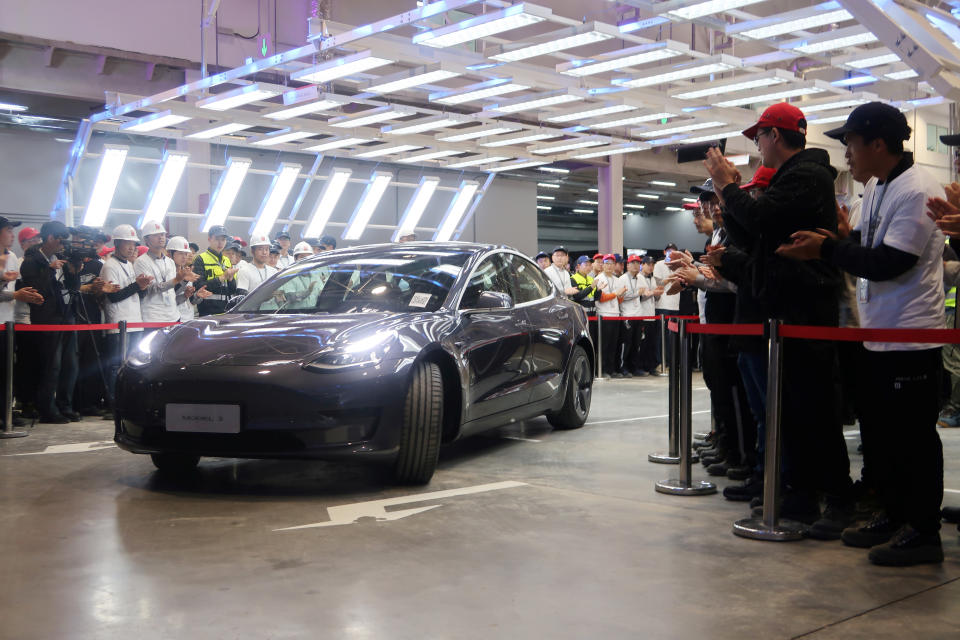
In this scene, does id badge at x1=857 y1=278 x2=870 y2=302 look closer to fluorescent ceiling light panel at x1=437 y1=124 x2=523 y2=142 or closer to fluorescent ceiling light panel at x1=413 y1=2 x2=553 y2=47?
fluorescent ceiling light panel at x1=413 y1=2 x2=553 y2=47

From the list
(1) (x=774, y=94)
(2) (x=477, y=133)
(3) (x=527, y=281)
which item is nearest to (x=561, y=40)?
(1) (x=774, y=94)

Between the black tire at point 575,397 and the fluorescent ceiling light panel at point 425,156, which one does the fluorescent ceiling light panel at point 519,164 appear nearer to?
the fluorescent ceiling light panel at point 425,156

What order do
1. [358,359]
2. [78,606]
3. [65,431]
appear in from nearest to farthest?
[78,606] → [358,359] → [65,431]

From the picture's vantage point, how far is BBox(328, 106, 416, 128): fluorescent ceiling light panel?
13.9 meters

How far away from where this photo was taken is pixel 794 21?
31.7 feet

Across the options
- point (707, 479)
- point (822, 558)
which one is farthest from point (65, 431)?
point (822, 558)

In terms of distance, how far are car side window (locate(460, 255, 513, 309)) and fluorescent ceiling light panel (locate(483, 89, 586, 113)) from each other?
23.6 feet

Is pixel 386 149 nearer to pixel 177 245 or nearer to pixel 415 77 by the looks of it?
pixel 415 77

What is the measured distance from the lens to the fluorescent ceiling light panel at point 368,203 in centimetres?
1955

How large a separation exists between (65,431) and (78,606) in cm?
480

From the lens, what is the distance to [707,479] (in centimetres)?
537

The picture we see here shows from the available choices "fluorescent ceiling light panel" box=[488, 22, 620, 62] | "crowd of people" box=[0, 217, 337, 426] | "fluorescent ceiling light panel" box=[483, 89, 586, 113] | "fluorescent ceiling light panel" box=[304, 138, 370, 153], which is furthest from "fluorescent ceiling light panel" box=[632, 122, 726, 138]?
"crowd of people" box=[0, 217, 337, 426]

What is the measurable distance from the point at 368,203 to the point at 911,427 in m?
16.9

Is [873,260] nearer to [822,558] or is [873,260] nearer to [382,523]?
[822,558]
